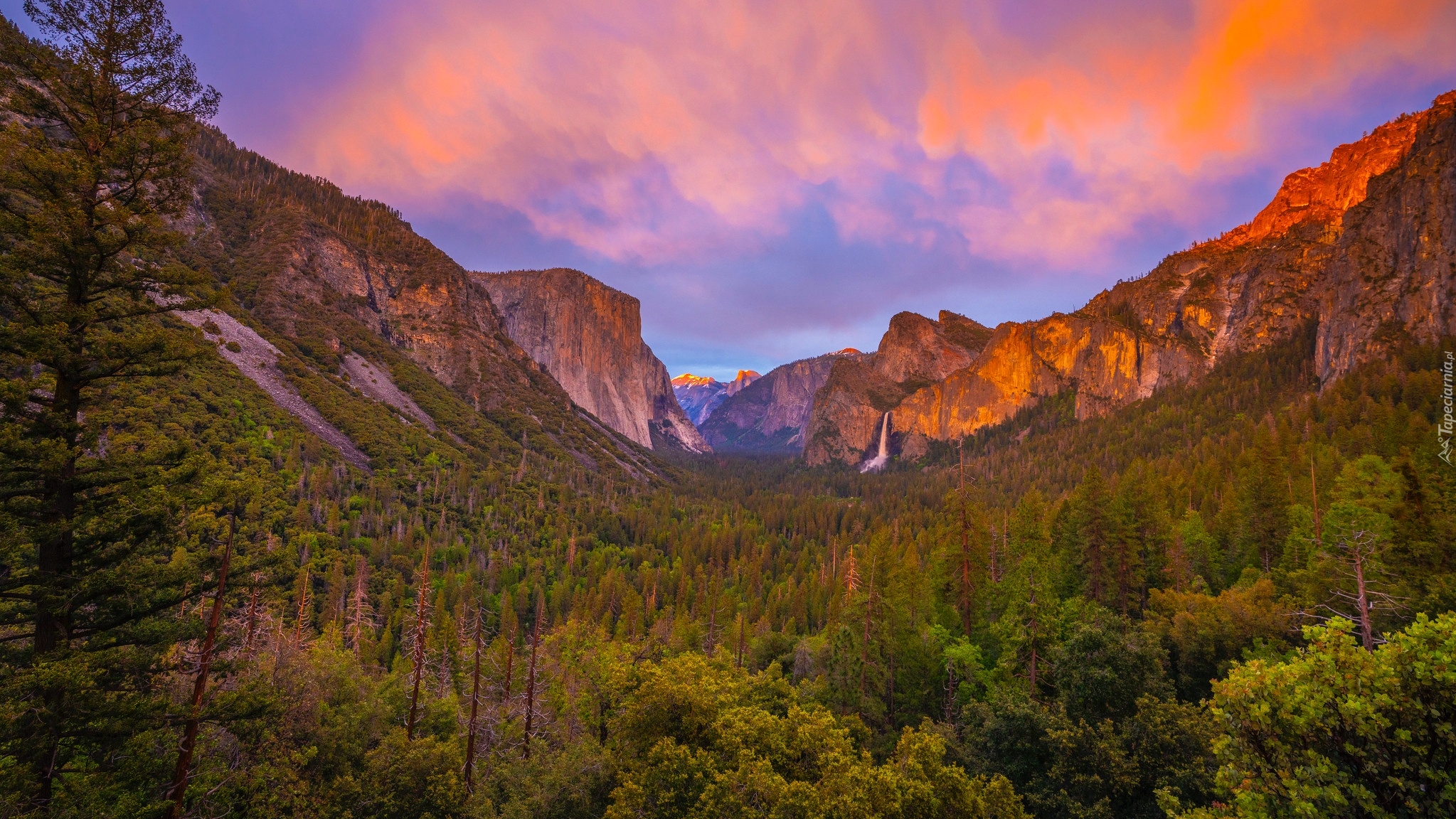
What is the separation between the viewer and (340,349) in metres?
149

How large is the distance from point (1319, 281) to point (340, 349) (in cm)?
25368

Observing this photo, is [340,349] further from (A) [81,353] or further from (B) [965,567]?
(B) [965,567]

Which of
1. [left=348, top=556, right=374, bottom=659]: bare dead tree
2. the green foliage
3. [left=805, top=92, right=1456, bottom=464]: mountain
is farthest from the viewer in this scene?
[left=805, top=92, right=1456, bottom=464]: mountain

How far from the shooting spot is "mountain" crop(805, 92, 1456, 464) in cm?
8925

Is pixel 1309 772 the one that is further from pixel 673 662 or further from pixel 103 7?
pixel 103 7

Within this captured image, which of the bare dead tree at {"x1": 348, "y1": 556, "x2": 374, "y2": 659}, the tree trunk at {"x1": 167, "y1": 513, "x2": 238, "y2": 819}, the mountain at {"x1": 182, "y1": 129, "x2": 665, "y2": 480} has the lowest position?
the bare dead tree at {"x1": 348, "y1": 556, "x2": 374, "y2": 659}

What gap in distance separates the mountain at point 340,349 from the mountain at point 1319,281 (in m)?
173

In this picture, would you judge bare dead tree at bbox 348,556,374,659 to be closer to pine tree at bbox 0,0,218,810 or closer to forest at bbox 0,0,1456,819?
forest at bbox 0,0,1456,819

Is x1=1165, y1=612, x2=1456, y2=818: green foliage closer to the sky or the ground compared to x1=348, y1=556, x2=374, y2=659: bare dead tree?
closer to the sky

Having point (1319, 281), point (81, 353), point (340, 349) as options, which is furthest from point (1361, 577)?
point (340, 349)

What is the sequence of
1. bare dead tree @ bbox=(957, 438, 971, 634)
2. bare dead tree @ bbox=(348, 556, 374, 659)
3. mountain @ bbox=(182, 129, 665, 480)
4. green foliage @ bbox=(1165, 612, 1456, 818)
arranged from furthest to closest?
mountain @ bbox=(182, 129, 665, 480) < bare dead tree @ bbox=(348, 556, 374, 659) < bare dead tree @ bbox=(957, 438, 971, 634) < green foliage @ bbox=(1165, 612, 1456, 818)

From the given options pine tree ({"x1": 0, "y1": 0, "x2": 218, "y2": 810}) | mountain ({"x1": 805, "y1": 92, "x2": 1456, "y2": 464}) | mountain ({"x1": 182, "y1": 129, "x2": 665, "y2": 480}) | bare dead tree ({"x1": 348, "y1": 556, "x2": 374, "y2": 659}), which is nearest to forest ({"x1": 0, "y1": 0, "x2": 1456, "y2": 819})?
pine tree ({"x1": 0, "y1": 0, "x2": 218, "y2": 810})

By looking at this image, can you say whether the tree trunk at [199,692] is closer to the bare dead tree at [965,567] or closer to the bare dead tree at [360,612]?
the bare dead tree at [360,612]

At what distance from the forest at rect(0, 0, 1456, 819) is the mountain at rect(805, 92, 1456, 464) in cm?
4769
